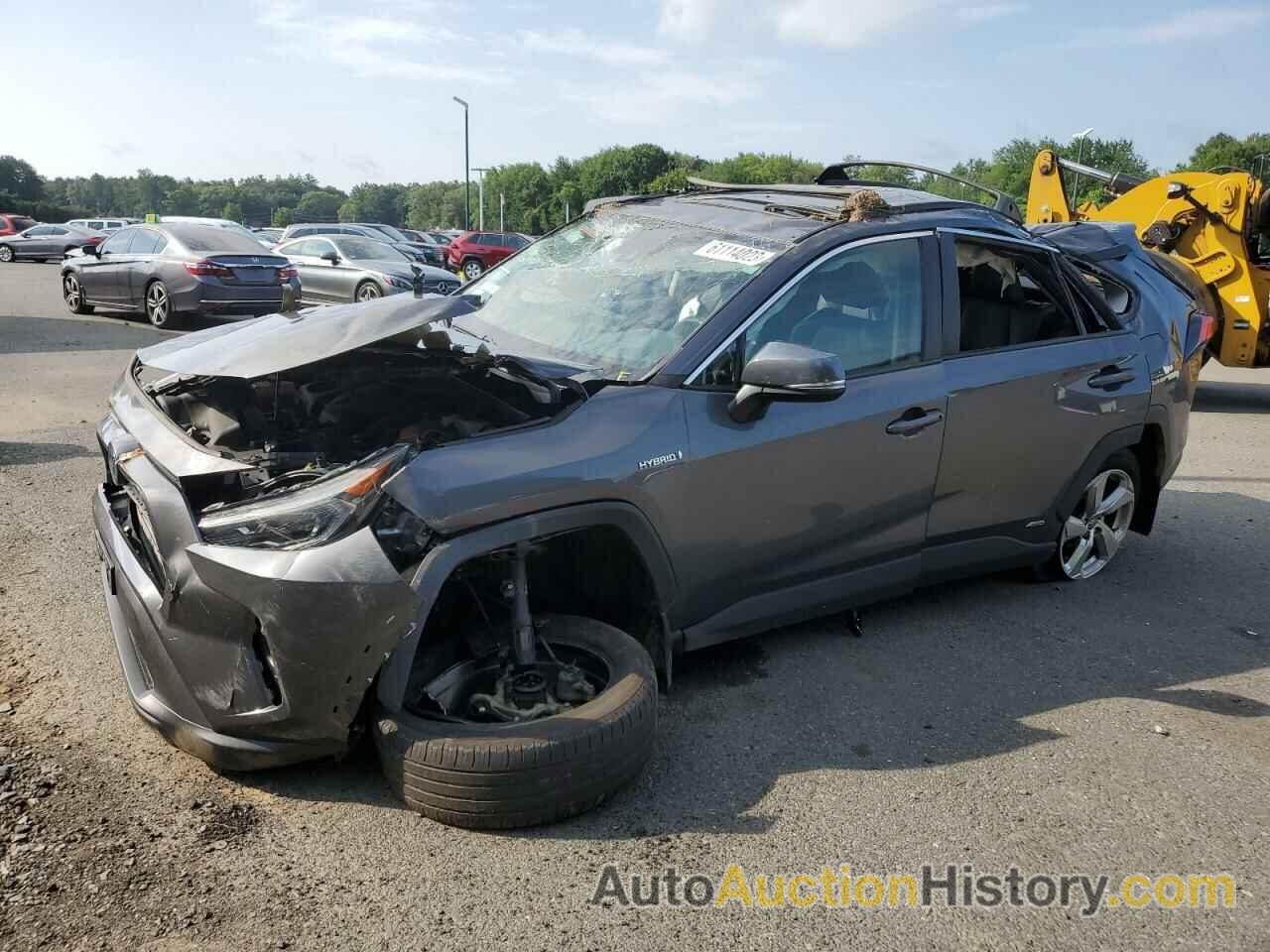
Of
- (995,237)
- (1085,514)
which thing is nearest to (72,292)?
(995,237)

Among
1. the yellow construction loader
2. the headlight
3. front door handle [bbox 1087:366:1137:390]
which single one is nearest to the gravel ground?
the headlight

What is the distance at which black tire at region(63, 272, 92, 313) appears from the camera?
15.5 metres

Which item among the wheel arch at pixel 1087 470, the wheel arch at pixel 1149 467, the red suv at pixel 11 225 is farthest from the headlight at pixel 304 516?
Answer: the red suv at pixel 11 225

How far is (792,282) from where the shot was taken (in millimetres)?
3729

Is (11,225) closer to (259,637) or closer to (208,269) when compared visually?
(208,269)

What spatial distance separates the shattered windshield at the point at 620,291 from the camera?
3664 millimetres

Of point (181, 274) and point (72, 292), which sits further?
point (72, 292)

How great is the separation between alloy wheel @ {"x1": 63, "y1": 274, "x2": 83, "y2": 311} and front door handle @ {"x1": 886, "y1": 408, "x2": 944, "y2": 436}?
15160 mm

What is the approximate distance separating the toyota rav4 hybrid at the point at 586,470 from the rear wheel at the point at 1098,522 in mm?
31

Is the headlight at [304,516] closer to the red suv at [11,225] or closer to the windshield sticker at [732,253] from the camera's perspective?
the windshield sticker at [732,253]

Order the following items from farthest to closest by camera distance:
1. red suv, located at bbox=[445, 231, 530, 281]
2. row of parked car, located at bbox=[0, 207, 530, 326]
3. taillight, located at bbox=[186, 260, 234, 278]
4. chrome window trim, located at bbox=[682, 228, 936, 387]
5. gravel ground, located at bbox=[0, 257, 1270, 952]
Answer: red suv, located at bbox=[445, 231, 530, 281]
row of parked car, located at bbox=[0, 207, 530, 326]
taillight, located at bbox=[186, 260, 234, 278]
chrome window trim, located at bbox=[682, 228, 936, 387]
gravel ground, located at bbox=[0, 257, 1270, 952]

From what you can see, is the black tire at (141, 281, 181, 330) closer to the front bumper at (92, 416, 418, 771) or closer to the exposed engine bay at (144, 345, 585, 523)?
the exposed engine bay at (144, 345, 585, 523)

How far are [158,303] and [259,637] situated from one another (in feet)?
43.6

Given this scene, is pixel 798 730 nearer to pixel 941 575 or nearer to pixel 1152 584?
pixel 941 575
